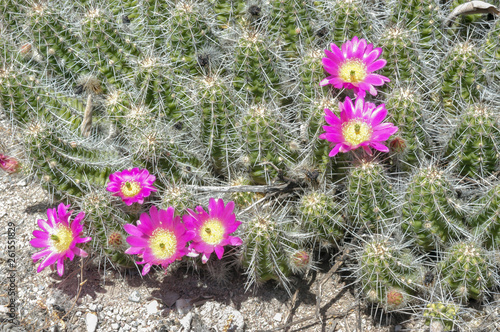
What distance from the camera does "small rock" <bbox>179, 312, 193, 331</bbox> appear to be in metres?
2.87

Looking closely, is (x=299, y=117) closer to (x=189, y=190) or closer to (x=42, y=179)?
(x=189, y=190)

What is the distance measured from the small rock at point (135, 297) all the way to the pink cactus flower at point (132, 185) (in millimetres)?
603

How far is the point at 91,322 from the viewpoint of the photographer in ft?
9.59

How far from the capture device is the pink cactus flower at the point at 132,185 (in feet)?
9.73

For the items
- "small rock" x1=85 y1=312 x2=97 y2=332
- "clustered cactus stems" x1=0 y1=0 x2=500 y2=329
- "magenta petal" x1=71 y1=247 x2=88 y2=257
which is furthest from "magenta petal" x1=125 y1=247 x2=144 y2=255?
"small rock" x1=85 y1=312 x2=97 y2=332

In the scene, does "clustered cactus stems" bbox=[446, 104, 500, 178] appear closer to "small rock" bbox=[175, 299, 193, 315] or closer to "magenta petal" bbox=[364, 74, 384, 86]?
"magenta petal" bbox=[364, 74, 384, 86]

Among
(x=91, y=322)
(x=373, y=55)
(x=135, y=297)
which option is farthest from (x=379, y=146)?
(x=91, y=322)

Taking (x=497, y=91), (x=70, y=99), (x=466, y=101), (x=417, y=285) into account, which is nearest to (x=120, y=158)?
(x=70, y=99)

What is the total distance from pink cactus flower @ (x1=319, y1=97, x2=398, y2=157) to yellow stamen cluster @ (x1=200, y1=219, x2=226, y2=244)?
78cm

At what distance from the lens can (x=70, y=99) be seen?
3.61m

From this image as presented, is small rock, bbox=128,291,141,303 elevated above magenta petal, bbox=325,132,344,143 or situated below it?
below

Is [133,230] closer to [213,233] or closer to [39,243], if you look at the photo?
[213,233]

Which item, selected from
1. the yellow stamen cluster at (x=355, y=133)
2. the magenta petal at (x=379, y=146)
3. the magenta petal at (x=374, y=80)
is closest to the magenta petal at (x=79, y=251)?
the yellow stamen cluster at (x=355, y=133)

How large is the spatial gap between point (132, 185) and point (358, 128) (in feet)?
4.72
